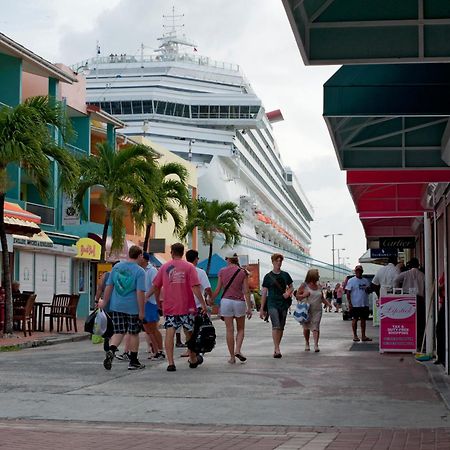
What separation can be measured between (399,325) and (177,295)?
17.1 ft

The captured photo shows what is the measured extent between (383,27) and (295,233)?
4209 inches

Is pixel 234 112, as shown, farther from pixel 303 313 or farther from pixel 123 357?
pixel 123 357

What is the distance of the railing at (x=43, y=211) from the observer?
1317 inches

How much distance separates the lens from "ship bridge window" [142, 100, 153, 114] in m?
70.9

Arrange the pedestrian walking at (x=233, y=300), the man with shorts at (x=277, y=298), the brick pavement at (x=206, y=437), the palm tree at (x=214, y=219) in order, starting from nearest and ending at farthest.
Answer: the brick pavement at (x=206, y=437)
the pedestrian walking at (x=233, y=300)
the man with shorts at (x=277, y=298)
the palm tree at (x=214, y=219)

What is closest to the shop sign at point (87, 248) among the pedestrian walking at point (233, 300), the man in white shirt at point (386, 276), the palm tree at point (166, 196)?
the palm tree at point (166, 196)

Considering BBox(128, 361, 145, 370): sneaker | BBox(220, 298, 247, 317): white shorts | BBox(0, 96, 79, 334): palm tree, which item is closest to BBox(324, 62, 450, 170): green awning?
BBox(220, 298, 247, 317): white shorts

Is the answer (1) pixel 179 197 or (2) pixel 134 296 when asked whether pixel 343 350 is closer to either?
(2) pixel 134 296

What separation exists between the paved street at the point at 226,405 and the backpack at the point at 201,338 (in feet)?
0.98

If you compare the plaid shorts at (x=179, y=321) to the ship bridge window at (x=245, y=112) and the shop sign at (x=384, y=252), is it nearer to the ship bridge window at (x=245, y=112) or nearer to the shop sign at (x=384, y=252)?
the shop sign at (x=384, y=252)

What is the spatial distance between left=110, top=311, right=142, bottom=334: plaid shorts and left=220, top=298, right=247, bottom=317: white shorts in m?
1.72

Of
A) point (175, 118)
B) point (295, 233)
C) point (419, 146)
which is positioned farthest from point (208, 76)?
point (419, 146)

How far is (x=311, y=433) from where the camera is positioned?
757 cm

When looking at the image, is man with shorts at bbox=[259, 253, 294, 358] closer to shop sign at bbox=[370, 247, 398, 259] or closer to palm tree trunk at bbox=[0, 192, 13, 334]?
palm tree trunk at bbox=[0, 192, 13, 334]
